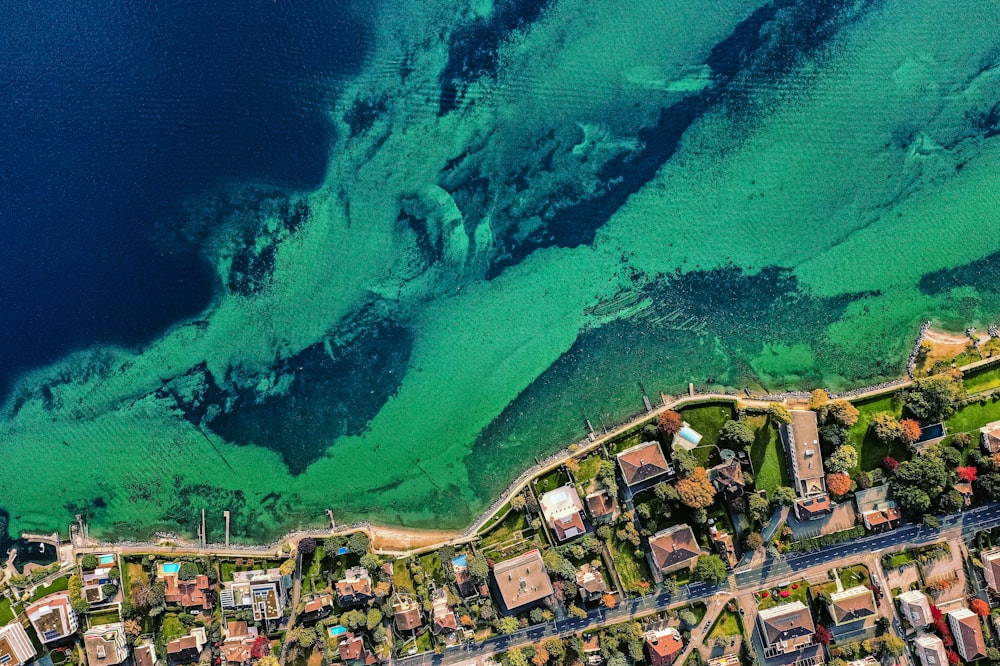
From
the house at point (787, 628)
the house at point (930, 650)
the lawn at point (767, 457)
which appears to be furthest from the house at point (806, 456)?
the house at point (930, 650)

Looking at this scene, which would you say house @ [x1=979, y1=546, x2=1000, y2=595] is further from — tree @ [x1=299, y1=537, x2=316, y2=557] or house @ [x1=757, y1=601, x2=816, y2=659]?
tree @ [x1=299, y1=537, x2=316, y2=557]

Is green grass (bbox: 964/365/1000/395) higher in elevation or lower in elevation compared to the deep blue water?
lower

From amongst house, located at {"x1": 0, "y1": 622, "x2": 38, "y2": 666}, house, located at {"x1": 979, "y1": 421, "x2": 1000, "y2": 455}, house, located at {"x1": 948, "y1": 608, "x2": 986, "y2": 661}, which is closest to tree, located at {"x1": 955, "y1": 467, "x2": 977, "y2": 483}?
house, located at {"x1": 979, "y1": 421, "x2": 1000, "y2": 455}

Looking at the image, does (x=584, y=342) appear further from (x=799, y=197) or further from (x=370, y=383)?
(x=799, y=197)

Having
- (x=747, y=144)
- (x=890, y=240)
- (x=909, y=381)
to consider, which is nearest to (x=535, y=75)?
(x=747, y=144)

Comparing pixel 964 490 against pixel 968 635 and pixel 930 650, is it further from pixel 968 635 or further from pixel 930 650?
pixel 930 650

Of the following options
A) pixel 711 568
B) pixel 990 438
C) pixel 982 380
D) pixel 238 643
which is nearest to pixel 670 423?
pixel 711 568

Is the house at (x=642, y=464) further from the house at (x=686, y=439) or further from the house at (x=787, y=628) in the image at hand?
the house at (x=787, y=628)
